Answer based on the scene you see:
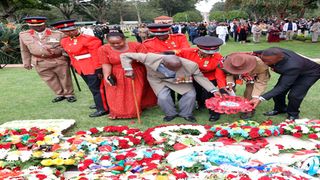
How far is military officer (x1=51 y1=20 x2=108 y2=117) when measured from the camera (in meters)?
5.64

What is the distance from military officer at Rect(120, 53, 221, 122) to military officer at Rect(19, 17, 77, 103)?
184cm

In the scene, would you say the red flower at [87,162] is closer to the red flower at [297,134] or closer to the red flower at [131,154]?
the red flower at [131,154]

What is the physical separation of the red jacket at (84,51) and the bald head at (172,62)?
1344 mm

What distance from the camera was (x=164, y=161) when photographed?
11.8 ft

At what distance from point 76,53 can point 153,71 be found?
1.41 meters

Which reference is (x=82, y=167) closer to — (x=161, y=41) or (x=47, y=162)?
(x=47, y=162)

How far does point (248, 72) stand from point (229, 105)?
670 millimetres

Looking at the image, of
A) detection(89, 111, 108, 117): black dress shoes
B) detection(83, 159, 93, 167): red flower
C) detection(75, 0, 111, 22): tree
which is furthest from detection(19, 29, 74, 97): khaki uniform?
detection(75, 0, 111, 22): tree

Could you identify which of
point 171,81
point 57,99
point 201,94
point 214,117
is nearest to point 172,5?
point 57,99

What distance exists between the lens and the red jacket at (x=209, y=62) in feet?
16.6

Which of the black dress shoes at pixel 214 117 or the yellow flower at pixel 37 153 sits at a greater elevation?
the yellow flower at pixel 37 153

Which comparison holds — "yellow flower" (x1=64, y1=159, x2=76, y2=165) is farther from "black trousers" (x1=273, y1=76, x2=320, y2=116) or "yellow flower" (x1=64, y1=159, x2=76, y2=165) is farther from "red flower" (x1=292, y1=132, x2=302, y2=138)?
"black trousers" (x1=273, y1=76, x2=320, y2=116)

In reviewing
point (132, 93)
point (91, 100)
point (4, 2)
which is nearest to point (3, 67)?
point (91, 100)

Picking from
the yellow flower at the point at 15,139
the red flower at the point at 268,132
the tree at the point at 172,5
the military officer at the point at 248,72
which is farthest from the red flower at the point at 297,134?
the tree at the point at 172,5
